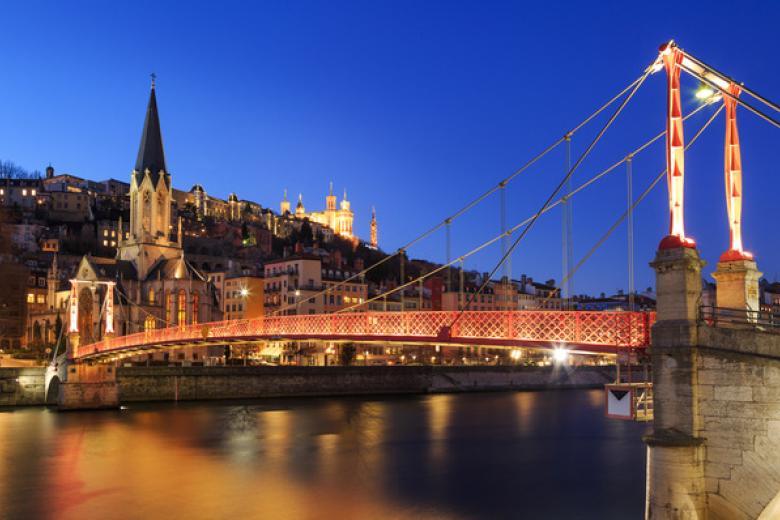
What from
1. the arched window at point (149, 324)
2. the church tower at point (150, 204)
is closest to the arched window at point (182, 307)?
the arched window at point (149, 324)

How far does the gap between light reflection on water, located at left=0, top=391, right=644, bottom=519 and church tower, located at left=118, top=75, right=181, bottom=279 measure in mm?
43680

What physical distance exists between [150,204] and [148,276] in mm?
8838

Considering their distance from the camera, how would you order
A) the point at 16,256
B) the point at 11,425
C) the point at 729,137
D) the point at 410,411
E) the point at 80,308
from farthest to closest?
the point at 16,256
the point at 80,308
the point at 410,411
the point at 11,425
the point at 729,137

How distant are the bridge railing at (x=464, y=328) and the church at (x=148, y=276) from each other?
1844 inches

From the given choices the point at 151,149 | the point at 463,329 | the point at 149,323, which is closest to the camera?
the point at 463,329

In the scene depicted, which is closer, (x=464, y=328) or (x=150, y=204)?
(x=464, y=328)

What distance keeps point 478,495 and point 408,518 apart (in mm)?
3721

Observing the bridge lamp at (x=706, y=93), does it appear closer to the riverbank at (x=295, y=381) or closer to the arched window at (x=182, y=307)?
the riverbank at (x=295, y=381)

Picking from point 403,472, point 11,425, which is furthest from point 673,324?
point 11,425

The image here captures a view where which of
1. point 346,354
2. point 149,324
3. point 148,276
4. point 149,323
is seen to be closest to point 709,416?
point 346,354

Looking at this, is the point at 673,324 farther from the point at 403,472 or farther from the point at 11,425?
the point at 11,425

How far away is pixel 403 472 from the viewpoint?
30.3m

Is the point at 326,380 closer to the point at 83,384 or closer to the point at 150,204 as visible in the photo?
the point at 83,384

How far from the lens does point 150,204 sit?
A: 9494 centimetres
